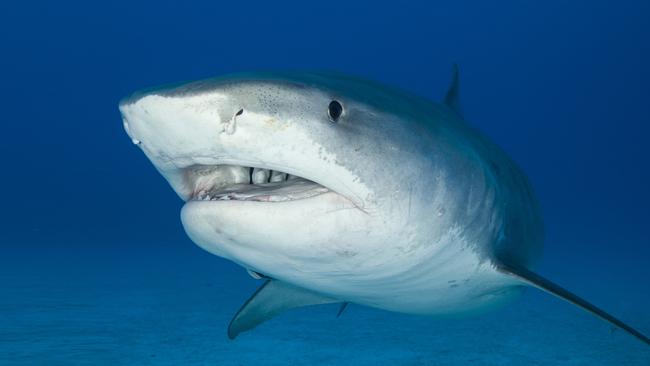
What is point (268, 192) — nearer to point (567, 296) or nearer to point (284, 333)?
point (567, 296)

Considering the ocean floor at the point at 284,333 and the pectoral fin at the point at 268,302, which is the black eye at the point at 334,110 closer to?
the pectoral fin at the point at 268,302

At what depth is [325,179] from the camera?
6.71 ft

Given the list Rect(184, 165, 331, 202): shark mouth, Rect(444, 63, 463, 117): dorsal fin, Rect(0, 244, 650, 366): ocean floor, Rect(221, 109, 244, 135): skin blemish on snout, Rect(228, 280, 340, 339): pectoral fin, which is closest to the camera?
Rect(221, 109, 244, 135): skin blemish on snout

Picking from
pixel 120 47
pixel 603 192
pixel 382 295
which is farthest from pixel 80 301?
pixel 603 192

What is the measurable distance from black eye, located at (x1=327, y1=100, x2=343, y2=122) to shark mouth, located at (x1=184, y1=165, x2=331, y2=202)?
0.30 metres

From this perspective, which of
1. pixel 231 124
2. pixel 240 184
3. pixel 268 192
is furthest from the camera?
pixel 240 184

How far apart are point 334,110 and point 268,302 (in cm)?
221

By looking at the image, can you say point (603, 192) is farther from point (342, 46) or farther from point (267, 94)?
point (267, 94)

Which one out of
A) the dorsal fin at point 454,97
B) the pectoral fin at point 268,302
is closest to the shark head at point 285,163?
the pectoral fin at point 268,302

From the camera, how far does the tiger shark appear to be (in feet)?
6.18

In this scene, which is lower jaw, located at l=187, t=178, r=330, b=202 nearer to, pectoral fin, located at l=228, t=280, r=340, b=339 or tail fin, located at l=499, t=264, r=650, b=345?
tail fin, located at l=499, t=264, r=650, b=345

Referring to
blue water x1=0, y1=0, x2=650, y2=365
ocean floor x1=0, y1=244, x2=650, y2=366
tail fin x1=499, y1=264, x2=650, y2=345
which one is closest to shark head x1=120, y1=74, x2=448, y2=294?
tail fin x1=499, y1=264, x2=650, y2=345

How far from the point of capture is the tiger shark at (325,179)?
1.88 m

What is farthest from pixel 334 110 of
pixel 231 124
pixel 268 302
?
pixel 268 302
